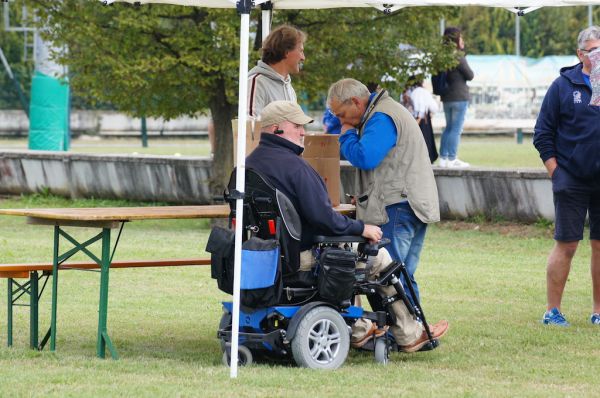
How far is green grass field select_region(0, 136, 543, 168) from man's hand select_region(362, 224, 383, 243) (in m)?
16.2

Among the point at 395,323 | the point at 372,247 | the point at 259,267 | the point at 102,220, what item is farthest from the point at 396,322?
the point at 102,220

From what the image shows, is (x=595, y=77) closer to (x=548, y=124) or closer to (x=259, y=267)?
→ (x=548, y=124)

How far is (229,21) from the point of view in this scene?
16.2 meters

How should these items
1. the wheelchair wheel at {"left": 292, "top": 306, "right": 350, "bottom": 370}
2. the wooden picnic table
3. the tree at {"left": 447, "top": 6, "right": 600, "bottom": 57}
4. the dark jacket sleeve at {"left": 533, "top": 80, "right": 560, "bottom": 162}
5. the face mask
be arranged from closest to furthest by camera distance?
the wheelchair wheel at {"left": 292, "top": 306, "right": 350, "bottom": 370}, the wooden picnic table, the face mask, the dark jacket sleeve at {"left": 533, "top": 80, "right": 560, "bottom": 162}, the tree at {"left": 447, "top": 6, "right": 600, "bottom": 57}

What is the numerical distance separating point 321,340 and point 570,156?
274 centimetres

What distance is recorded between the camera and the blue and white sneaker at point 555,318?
997cm

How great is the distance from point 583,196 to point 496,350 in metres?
1.58

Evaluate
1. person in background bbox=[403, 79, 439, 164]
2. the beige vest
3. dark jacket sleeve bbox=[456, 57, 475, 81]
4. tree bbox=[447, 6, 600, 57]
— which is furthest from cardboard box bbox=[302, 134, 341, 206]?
tree bbox=[447, 6, 600, 57]

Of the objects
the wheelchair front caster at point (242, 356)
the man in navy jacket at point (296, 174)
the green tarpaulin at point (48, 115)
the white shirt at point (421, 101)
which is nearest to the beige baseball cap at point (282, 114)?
the man in navy jacket at point (296, 174)

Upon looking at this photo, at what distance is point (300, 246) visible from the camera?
809 centimetres

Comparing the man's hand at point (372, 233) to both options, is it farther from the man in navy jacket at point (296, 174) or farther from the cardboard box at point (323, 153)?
the cardboard box at point (323, 153)

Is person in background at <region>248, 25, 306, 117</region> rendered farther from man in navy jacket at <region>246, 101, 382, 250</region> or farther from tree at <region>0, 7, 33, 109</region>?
tree at <region>0, 7, 33, 109</region>

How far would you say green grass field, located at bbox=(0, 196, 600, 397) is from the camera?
7270mm

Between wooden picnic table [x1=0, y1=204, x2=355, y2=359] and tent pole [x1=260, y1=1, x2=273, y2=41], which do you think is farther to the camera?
tent pole [x1=260, y1=1, x2=273, y2=41]
